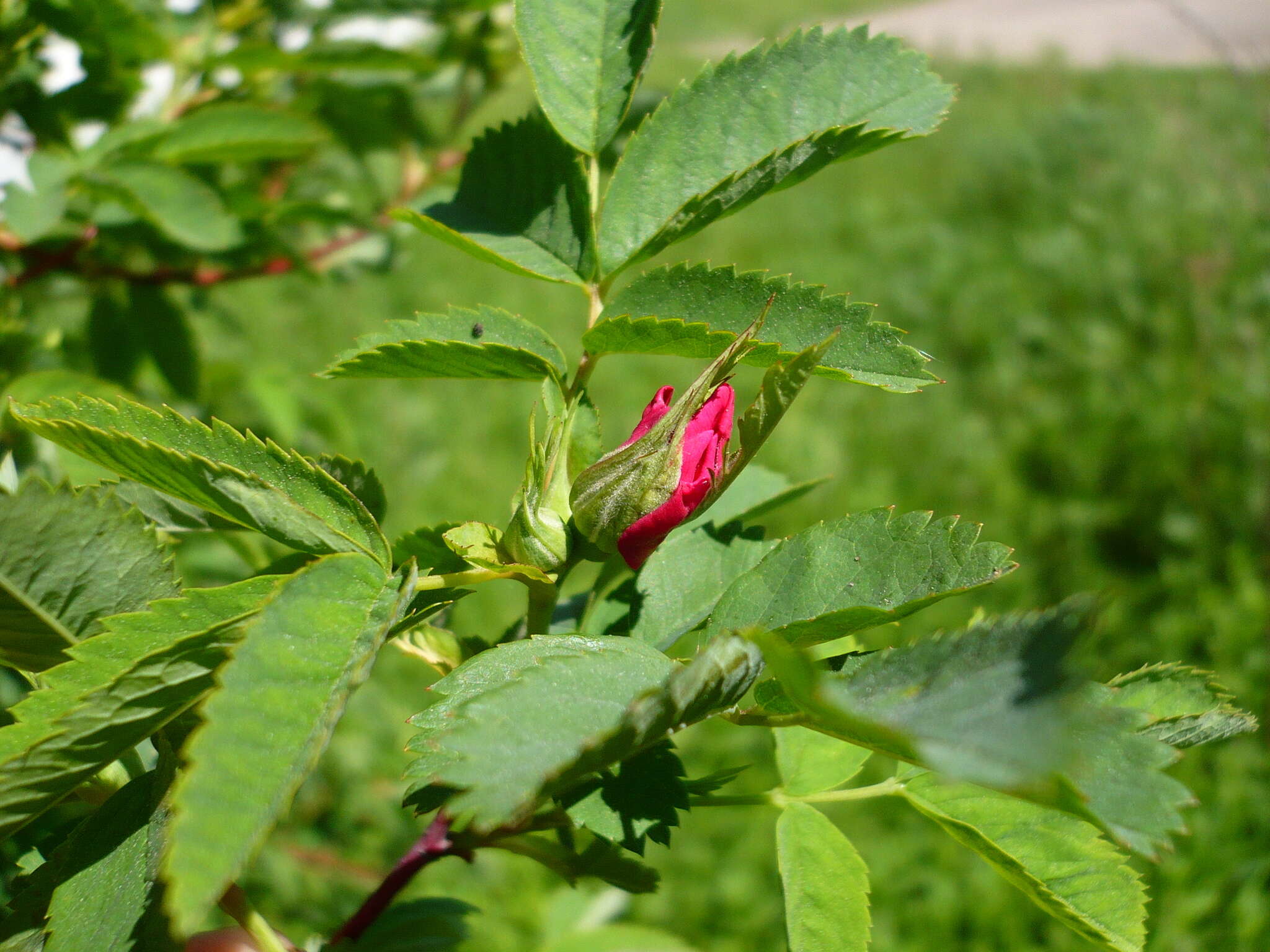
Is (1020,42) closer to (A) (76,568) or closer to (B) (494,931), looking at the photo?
(B) (494,931)

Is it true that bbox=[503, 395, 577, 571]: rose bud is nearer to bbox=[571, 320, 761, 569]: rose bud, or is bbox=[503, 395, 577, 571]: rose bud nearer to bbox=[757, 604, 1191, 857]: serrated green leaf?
bbox=[571, 320, 761, 569]: rose bud

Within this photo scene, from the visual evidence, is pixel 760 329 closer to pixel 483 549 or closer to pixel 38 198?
pixel 483 549

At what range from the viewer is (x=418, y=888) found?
215 centimetres

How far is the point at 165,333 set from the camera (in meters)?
1.39

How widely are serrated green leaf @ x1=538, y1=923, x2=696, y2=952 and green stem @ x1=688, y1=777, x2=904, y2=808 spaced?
1.96ft

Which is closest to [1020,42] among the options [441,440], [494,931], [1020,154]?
[1020,154]

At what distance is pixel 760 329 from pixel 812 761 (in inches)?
15.9

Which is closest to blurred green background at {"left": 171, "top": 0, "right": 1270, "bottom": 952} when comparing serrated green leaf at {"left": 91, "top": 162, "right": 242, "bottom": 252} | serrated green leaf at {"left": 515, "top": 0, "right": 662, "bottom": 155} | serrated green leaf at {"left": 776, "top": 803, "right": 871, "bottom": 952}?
serrated green leaf at {"left": 776, "top": 803, "right": 871, "bottom": 952}

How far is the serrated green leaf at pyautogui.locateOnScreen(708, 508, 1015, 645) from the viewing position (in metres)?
0.62

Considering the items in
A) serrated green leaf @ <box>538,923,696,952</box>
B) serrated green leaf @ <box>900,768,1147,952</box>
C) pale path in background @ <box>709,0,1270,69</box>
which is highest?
serrated green leaf @ <box>900,768,1147,952</box>

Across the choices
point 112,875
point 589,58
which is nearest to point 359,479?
point 112,875

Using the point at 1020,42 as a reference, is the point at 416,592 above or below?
above

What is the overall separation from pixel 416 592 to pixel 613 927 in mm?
984

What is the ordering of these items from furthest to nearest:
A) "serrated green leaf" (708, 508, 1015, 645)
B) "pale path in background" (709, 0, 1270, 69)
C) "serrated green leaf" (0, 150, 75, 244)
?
"pale path in background" (709, 0, 1270, 69), "serrated green leaf" (0, 150, 75, 244), "serrated green leaf" (708, 508, 1015, 645)
